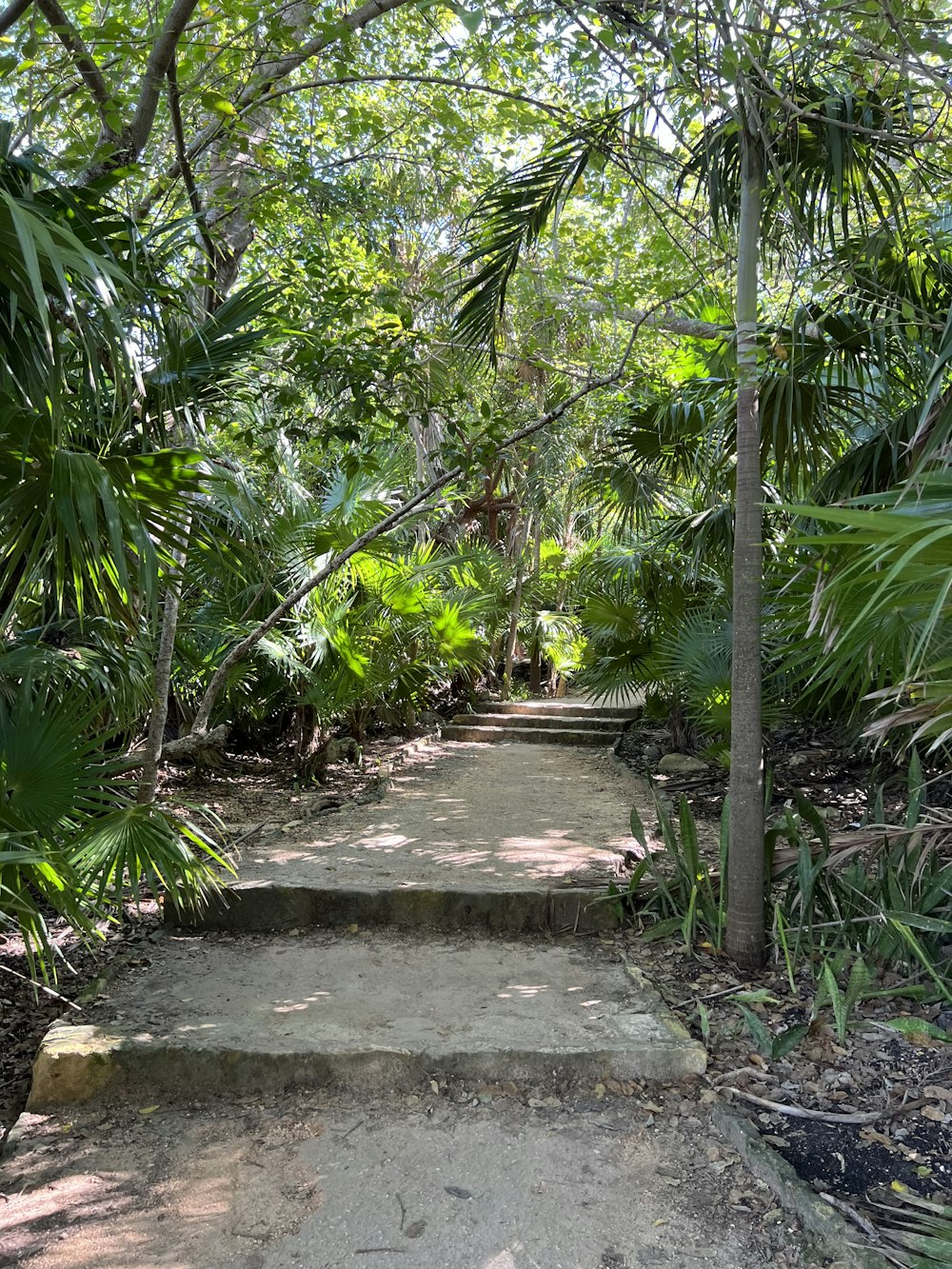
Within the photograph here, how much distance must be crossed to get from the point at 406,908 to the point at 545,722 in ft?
18.5

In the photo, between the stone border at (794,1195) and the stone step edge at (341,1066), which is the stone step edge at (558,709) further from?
the stone border at (794,1195)

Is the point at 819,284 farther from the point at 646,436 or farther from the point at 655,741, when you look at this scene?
the point at 655,741

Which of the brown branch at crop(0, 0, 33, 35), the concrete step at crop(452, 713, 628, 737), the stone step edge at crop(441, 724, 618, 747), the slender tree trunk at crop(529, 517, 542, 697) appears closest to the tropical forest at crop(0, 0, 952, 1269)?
the brown branch at crop(0, 0, 33, 35)

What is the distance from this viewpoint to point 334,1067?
262cm

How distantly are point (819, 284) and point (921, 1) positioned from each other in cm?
102

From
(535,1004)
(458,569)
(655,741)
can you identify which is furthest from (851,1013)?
(458,569)

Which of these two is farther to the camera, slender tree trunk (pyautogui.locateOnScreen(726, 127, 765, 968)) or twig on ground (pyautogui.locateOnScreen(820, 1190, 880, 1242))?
slender tree trunk (pyautogui.locateOnScreen(726, 127, 765, 968))

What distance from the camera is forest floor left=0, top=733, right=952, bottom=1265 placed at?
6.93ft

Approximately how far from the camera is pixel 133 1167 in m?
2.27

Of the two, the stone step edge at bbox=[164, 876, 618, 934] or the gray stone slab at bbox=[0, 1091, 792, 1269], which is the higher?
the stone step edge at bbox=[164, 876, 618, 934]

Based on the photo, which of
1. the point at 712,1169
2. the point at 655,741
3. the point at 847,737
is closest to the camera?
the point at 712,1169

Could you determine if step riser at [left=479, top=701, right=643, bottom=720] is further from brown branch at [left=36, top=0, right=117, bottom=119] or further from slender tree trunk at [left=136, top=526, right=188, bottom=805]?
brown branch at [left=36, top=0, right=117, bottom=119]

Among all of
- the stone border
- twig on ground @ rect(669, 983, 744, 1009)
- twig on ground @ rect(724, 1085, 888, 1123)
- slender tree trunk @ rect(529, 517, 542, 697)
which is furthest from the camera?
slender tree trunk @ rect(529, 517, 542, 697)

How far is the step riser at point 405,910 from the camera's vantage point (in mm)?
3734
